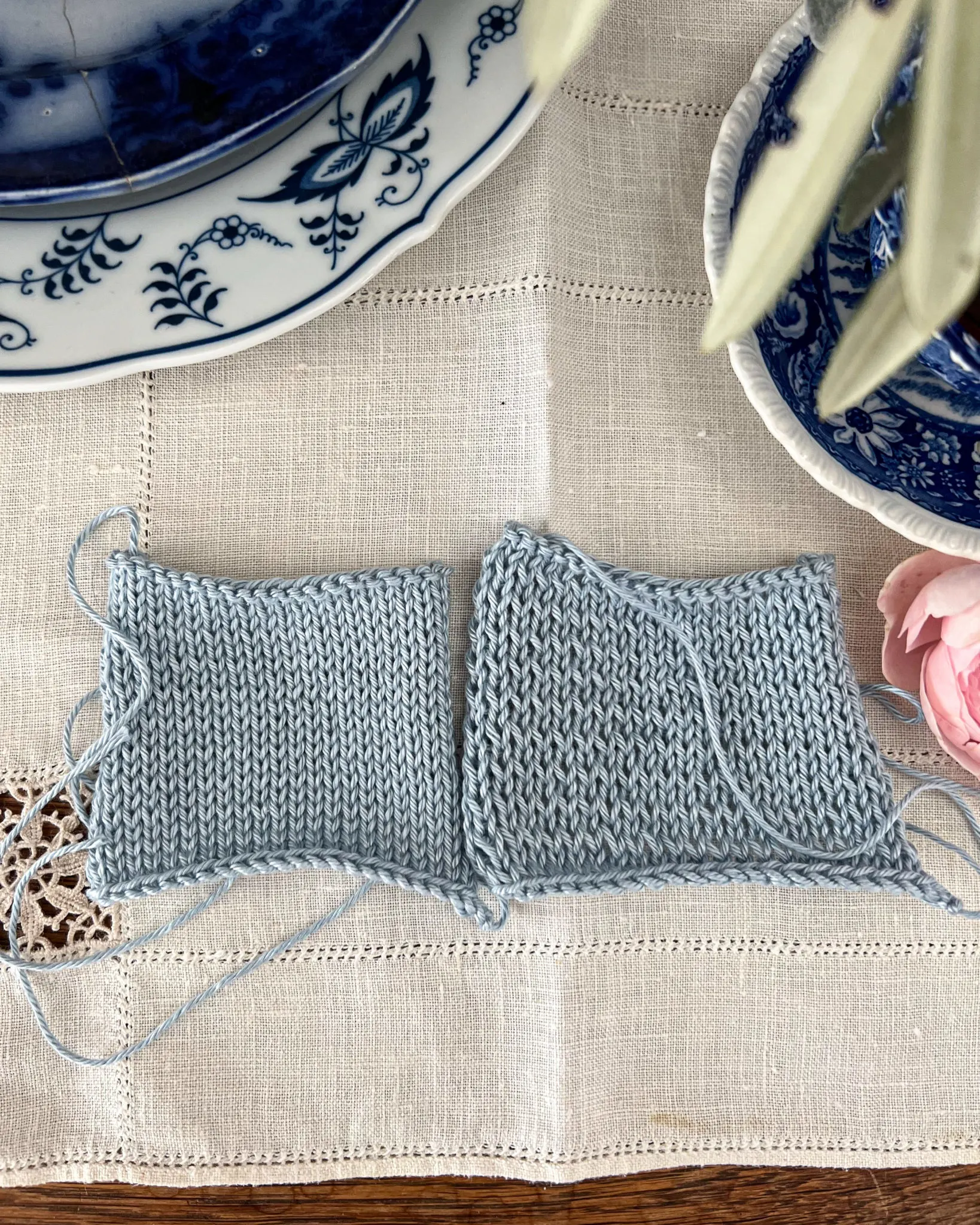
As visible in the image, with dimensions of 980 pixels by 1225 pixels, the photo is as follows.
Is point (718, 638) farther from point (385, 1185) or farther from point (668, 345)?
point (385, 1185)

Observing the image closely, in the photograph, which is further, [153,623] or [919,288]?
[153,623]

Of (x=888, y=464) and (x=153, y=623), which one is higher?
(x=888, y=464)

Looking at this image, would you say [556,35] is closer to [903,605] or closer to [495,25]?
[495,25]

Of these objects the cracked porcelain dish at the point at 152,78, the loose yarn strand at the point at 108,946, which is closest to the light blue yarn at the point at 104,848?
the loose yarn strand at the point at 108,946

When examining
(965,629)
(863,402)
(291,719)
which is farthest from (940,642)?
(291,719)

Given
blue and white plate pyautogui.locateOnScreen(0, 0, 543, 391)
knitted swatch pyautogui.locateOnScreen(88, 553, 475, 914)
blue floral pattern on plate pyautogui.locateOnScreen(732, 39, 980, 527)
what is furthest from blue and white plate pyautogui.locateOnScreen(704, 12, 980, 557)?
knitted swatch pyautogui.locateOnScreen(88, 553, 475, 914)

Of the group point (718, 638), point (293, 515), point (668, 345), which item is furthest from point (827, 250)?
point (293, 515)

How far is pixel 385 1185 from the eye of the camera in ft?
2.09

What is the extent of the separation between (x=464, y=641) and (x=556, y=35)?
48 cm

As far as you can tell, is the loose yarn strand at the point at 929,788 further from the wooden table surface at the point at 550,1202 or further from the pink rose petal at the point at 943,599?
the wooden table surface at the point at 550,1202

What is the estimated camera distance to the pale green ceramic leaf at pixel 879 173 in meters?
0.40

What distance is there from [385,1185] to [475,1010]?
13 cm

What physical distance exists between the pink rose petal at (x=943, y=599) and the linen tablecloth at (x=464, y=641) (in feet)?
0.20

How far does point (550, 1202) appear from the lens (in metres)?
0.64
